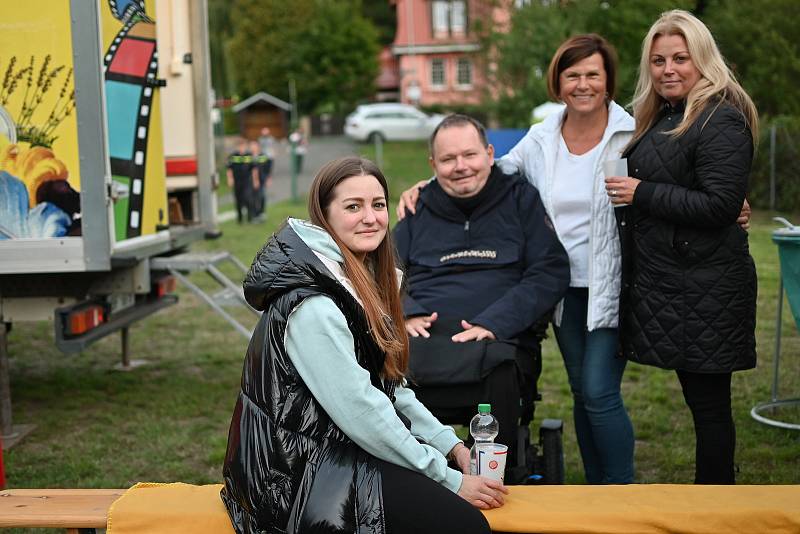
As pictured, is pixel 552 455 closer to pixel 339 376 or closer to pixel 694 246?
pixel 694 246

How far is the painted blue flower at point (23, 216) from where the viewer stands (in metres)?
5.46

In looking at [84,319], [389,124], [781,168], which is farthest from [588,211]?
[389,124]

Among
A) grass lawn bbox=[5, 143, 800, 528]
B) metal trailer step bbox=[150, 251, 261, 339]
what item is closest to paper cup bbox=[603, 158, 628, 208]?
grass lawn bbox=[5, 143, 800, 528]

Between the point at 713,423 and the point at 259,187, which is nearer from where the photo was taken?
the point at 713,423

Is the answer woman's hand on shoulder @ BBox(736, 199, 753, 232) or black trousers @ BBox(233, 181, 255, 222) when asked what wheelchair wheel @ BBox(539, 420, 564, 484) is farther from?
black trousers @ BBox(233, 181, 255, 222)

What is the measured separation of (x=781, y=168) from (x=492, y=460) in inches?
748

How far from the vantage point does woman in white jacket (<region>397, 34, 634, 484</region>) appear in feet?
13.0

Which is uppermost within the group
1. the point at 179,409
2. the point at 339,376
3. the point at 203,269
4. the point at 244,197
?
the point at 339,376

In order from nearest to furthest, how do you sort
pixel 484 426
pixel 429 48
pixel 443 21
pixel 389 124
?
1. pixel 484 426
2. pixel 389 124
3. pixel 429 48
4. pixel 443 21

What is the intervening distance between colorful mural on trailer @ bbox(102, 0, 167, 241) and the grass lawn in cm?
124

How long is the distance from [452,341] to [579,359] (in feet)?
2.47

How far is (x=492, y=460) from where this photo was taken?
10.4ft

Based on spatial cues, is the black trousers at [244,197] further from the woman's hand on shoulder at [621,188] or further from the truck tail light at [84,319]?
the woman's hand on shoulder at [621,188]

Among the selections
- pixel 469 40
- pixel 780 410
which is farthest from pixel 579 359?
pixel 469 40
